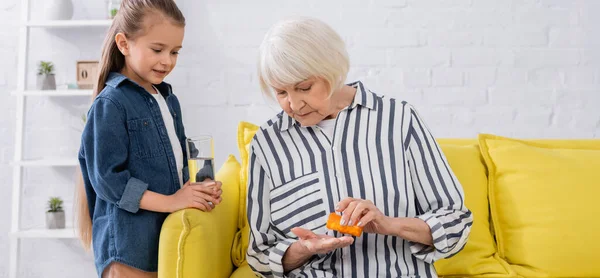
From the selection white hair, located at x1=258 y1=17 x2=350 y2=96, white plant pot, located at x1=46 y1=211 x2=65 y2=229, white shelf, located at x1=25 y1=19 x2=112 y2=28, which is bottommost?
white plant pot, located at x1=46 y1=211 x2=65 y2=229

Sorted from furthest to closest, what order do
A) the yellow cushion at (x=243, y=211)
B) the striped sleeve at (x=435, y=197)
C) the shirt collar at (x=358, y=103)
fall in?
1. the yellow cushion at (x=243, y=211)
2. the shirt collar at (x=358, y=103)
3. the striped sleeve at (x=435, y=197)

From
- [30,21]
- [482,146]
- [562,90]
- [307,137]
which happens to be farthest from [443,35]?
[30,21]

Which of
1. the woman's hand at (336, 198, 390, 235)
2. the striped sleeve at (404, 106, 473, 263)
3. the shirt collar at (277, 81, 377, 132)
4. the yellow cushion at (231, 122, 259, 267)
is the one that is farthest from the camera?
the yellow cushion at (231, 122, 259, 267)

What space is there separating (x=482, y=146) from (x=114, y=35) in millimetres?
1170

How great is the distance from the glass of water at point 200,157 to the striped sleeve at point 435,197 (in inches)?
19.0

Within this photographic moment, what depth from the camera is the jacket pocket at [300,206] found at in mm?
1520

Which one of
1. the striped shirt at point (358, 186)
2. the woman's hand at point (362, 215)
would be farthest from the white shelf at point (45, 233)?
the woman's hand at point (362, 215)

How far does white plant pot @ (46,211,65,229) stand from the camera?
2.75 metres

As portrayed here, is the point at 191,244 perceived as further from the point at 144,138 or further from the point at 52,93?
the point at 52,93

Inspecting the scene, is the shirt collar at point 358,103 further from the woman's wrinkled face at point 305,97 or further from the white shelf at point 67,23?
the white shelf at point 67,23

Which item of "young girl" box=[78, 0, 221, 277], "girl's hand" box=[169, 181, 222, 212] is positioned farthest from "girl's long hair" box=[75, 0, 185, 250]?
"girl's hand" box=[169, 181, 222, 212]

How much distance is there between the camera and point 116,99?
1.55 meters

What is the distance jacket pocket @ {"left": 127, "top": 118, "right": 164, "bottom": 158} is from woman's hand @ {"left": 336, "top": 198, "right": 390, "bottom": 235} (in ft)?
1.75

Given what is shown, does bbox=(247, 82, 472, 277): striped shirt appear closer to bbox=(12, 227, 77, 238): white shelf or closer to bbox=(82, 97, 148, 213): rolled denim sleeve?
bbox=(82, 97, 148, 213): rolled denim sleeve
